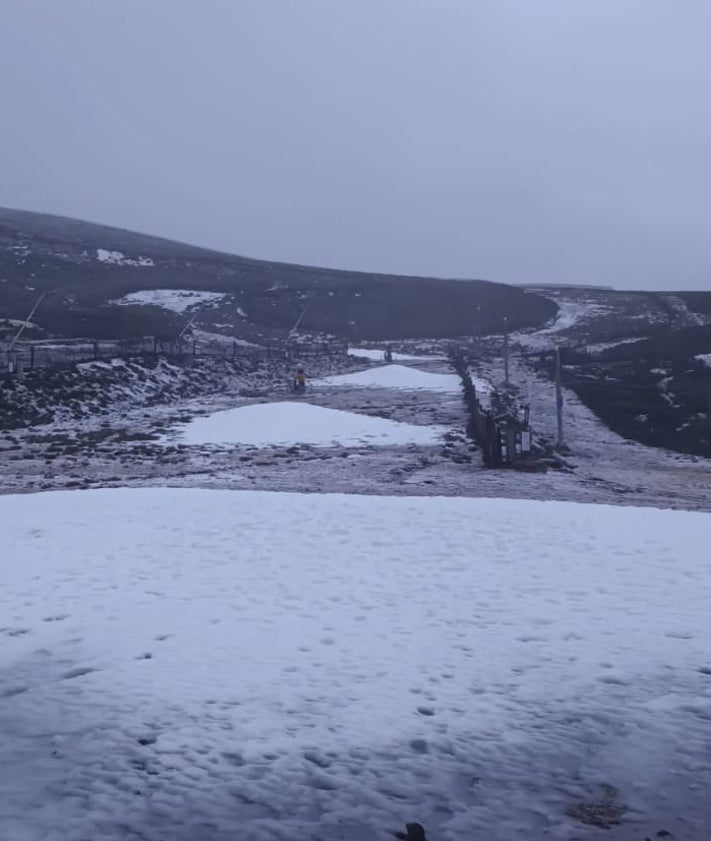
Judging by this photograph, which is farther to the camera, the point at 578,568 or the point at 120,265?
the point at 120,265

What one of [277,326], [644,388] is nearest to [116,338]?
[277,326]

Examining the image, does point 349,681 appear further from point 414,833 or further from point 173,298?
point 173,298

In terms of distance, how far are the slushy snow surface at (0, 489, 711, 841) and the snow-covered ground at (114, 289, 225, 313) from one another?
77.9 meters

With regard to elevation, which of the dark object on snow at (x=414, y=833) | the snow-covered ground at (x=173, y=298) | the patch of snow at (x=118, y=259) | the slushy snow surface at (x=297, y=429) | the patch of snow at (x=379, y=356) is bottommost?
the patch of snow at (x=379, y=356)

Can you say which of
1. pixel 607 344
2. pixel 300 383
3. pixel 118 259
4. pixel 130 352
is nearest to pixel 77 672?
pixel 300 383

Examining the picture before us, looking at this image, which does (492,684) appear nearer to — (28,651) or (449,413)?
(28,651)

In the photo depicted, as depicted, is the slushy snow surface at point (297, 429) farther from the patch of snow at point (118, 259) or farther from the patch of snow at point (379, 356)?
the patch of snow at point (118, 259)

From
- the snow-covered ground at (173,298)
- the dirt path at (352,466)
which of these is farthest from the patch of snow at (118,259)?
the dirt path at (352,466)

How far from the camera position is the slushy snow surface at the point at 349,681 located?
14.9 ft

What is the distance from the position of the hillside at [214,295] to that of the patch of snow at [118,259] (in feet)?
0.50

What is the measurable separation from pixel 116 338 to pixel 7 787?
57841 mm

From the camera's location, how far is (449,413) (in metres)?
29.4

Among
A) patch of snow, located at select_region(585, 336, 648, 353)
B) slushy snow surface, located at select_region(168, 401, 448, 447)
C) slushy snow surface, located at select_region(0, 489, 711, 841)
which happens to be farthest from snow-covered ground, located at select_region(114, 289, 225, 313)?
slushy snow surface, located at select_region(0, 489, 711, 841)

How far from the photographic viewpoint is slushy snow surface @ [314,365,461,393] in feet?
132
